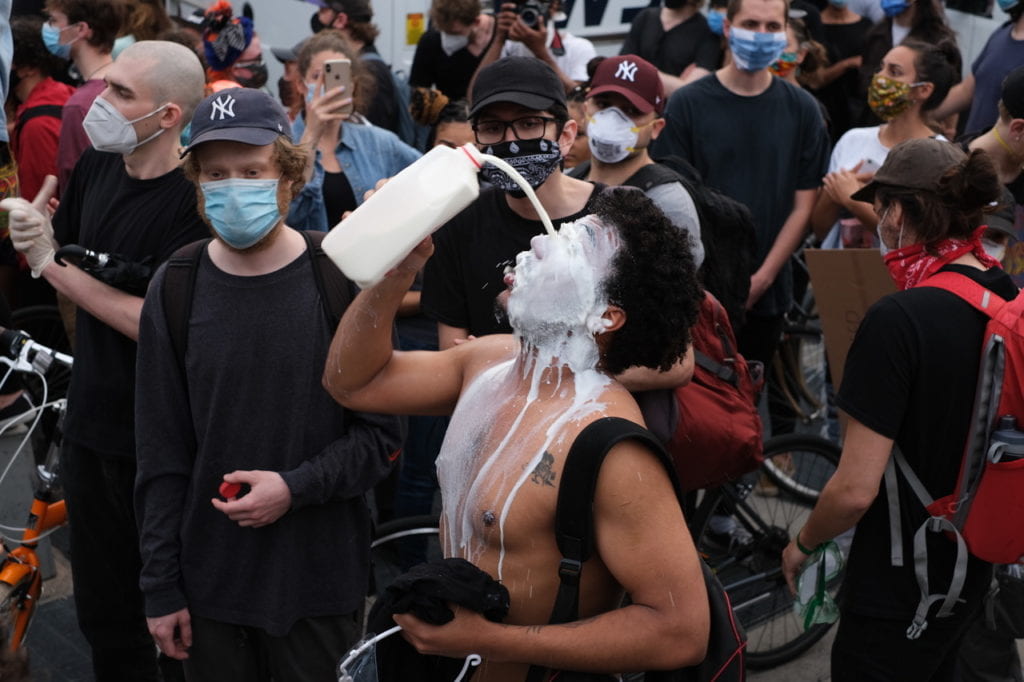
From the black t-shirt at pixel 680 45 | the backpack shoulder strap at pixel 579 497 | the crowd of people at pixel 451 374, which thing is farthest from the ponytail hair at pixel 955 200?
the black t-shirt at pixel 680 45

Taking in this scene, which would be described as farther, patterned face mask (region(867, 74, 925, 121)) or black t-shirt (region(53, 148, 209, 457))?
patterned face mask (region(867, 74, 925, 121))

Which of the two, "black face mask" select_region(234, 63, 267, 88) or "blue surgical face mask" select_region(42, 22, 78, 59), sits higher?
"blue surgical face mask" select_region(42, 22, 78, 59)

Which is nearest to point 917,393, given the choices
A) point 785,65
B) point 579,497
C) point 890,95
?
point 579,497

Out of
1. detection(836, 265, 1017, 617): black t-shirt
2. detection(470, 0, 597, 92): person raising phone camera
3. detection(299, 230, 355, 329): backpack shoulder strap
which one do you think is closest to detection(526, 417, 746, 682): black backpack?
detection(836, 265, 1017, 617): black t-shirt

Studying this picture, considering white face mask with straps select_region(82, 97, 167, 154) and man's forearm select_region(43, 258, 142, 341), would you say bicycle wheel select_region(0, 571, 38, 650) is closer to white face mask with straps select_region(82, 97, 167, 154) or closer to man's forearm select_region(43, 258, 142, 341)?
man's forearm select_region(43, 258, 142, 341)

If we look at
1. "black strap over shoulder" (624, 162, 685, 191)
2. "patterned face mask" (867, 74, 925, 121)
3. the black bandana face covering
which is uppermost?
the black bandana face covering

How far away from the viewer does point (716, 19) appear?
765 centimetres

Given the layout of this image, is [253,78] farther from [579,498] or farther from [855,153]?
[579,498]

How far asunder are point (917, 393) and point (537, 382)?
1067 mm

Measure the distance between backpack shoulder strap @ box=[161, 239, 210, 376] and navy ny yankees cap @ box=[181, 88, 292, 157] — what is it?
300 mm

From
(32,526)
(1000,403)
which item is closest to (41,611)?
(32,526)

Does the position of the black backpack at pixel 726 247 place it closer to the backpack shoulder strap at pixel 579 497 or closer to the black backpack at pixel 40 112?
the backpack shoulder strap at pixel 579 497

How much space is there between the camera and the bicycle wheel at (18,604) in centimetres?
377

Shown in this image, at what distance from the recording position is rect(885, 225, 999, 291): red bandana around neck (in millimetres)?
2945
